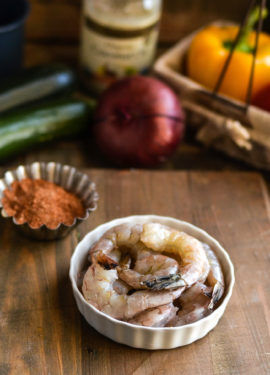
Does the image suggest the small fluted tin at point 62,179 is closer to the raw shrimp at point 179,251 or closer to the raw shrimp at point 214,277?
the raw shrimp at point 179,251

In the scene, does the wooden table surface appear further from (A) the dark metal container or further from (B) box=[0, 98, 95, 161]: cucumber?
(A) the dark metal container

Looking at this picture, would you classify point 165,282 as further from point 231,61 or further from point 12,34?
point 12,34

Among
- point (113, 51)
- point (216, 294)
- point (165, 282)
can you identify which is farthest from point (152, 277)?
point (113, 51)

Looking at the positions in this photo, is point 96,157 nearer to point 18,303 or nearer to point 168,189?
point 168,189

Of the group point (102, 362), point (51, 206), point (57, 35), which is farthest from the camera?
point (57, 35)

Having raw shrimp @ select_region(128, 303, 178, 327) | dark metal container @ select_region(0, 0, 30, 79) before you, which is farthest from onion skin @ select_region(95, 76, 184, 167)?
raw shrimp @ select_region(128, 303, 178, 327)

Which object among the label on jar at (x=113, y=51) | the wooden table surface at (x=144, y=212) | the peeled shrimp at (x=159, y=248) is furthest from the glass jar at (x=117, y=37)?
the peeled shrimp at (x=159, y=248)

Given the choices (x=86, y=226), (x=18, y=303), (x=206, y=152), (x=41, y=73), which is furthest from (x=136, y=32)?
(x=18, y=303)
